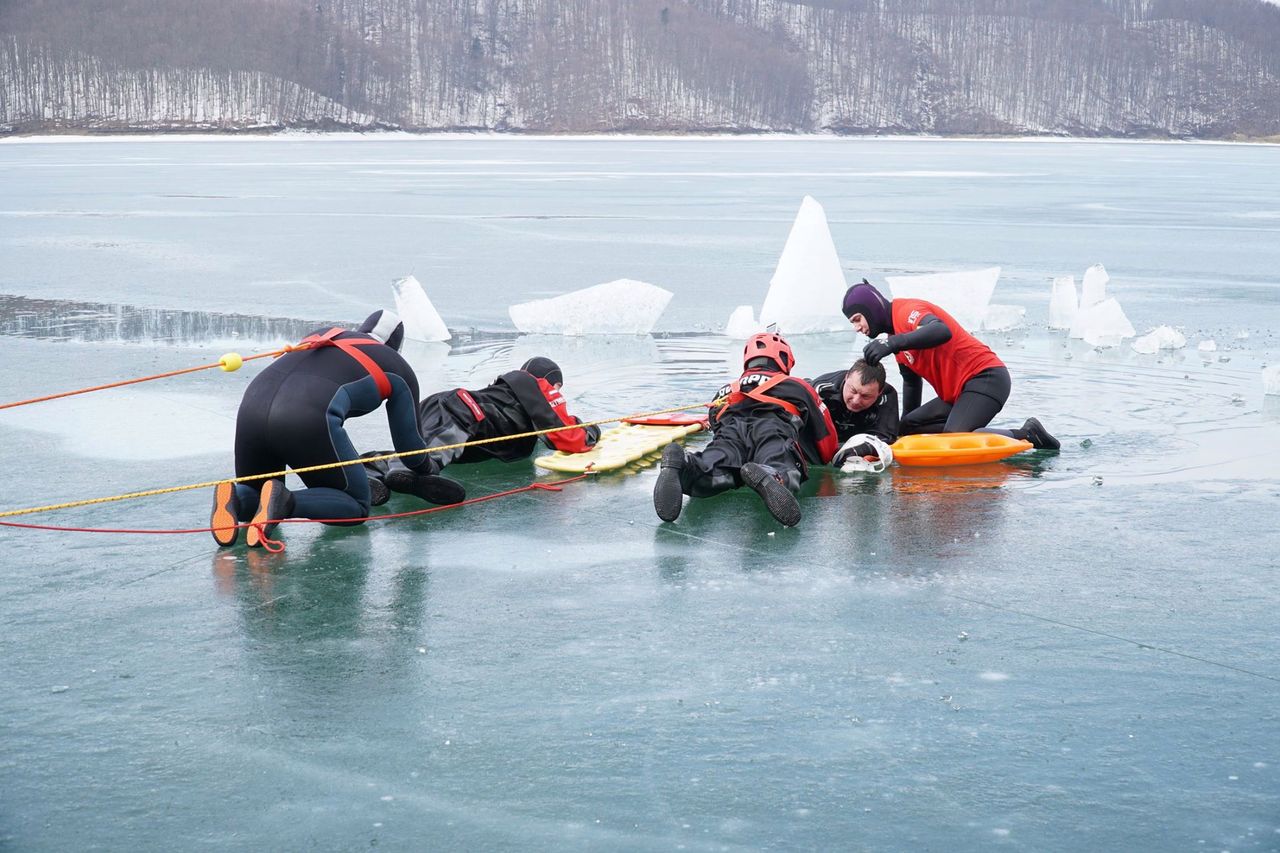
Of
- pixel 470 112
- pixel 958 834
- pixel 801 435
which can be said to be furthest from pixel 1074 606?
pixel 470 112

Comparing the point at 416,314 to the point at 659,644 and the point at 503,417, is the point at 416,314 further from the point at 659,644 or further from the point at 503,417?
the point at 659,644

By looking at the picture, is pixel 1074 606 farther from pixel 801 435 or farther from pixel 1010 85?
pixel 1010 85

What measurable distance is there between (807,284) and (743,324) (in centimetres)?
75

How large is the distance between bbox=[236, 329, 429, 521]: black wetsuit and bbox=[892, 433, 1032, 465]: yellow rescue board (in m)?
2.44

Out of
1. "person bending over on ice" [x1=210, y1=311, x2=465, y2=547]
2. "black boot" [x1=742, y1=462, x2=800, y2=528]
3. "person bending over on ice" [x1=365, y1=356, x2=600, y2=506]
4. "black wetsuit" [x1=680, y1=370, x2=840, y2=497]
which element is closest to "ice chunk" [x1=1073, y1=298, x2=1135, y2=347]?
"black wetsuit" [x1=680, y1=370, x2=840, y2=497]

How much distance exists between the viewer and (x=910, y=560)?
4.96m

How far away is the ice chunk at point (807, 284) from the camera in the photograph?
10922 mm

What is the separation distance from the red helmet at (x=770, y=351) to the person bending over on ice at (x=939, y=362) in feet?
1.20

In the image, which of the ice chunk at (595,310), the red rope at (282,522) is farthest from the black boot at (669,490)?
the ice chunk at (595,310)

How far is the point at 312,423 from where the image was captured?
203 inches

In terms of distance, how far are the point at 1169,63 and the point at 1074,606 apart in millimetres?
160201

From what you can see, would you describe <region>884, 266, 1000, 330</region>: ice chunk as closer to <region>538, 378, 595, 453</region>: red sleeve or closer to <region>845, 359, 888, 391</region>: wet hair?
<region>845, 359, 888, 391</region>: wet hair

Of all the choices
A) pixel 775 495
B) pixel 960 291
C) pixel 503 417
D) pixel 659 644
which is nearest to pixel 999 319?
pixel 960 291

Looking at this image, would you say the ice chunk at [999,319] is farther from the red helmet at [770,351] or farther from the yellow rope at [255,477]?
the yellow rope at [255,477]
